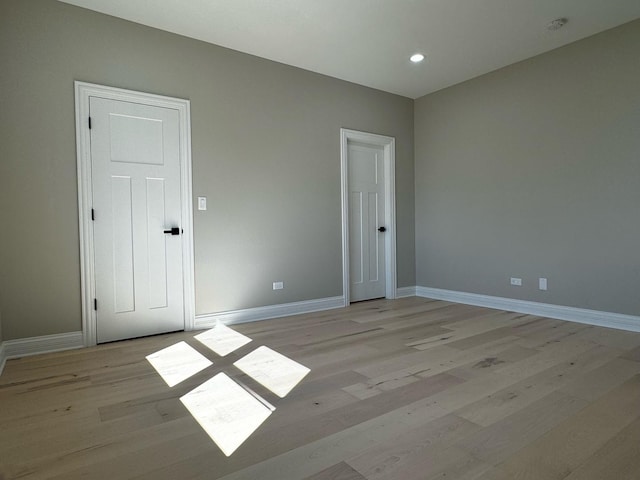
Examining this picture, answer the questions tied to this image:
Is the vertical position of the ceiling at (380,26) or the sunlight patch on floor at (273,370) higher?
the ceiling at (380,26)

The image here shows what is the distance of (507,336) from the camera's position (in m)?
3.38

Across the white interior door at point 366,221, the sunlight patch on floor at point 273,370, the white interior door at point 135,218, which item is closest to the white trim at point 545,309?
the white interior door at point 366,221

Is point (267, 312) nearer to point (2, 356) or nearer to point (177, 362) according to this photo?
point (177, 362)

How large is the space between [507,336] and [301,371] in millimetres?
1987

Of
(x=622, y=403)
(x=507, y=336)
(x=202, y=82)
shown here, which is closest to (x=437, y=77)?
(x=202, y=82)

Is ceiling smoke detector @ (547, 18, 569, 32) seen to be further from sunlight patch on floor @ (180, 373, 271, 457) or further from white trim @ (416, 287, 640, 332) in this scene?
sunlight patch on floor @ (180, 373, 271, 457)

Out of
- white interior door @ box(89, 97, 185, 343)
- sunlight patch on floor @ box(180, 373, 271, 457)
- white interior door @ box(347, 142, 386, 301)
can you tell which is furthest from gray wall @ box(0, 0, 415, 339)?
sunlight patch on floor @ box(180, 373, 271, 457)

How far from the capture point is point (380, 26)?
3.48m

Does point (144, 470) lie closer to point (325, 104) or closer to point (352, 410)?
point (352, 410)

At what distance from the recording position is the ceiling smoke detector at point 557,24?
340 cm

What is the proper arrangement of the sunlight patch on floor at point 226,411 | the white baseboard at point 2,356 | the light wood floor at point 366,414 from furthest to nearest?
the white baseboard at point 2,356 < the sunlight patch on floor at point 226,411 < the light wood floor at point 366,414

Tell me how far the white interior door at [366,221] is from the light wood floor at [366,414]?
1780 mm

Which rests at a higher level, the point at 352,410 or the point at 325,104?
the point at 325,104

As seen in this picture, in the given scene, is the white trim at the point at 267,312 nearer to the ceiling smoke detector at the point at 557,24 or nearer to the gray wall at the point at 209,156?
the gray wall at the point at 209,156
